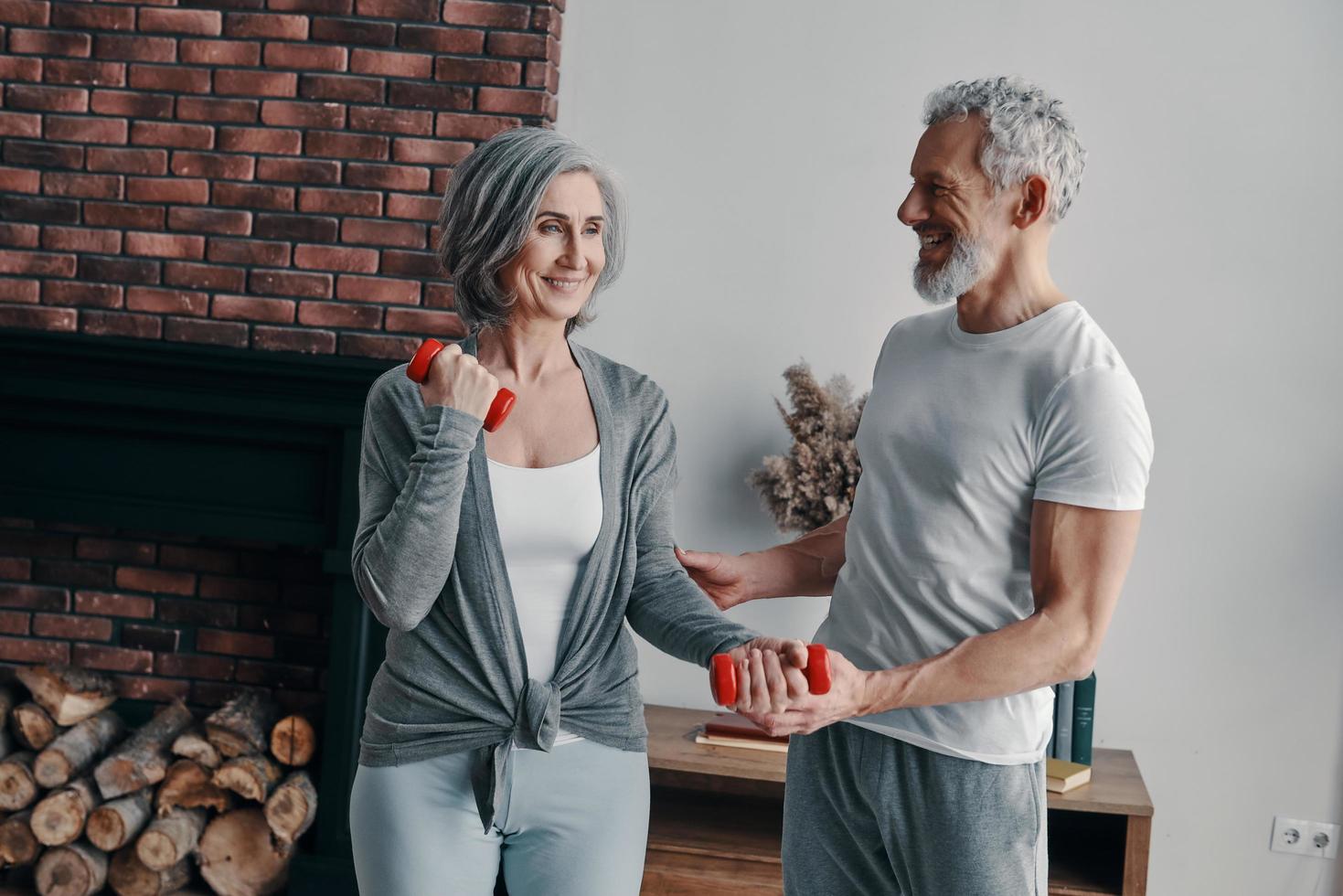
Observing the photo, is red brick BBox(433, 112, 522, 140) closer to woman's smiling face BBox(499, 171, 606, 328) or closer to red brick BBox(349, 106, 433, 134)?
red brick BBox(349, 106, 433, 134)

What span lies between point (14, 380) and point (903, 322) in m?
2.29

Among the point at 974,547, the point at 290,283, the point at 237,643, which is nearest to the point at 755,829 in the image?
the point at 237,643

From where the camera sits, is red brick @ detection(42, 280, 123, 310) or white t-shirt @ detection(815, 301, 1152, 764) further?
red brick @ detection(42, 280, 123, 310)

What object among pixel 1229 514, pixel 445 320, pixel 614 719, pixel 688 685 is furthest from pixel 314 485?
pixel 1229 514

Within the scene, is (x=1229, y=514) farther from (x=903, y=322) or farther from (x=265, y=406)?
(x=265, y=406)

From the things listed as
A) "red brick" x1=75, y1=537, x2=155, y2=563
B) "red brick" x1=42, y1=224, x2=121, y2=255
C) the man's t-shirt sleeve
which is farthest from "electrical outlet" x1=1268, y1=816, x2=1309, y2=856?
"red brick" x1=42, y1=224, x2=121, y2=255

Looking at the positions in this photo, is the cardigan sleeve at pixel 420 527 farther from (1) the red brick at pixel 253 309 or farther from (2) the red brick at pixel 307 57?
(2) the red brick at pixel 307 57

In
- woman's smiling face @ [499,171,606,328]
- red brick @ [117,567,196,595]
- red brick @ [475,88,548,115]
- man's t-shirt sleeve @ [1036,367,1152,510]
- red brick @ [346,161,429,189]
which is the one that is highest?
red brick @ [475,88,548,115]

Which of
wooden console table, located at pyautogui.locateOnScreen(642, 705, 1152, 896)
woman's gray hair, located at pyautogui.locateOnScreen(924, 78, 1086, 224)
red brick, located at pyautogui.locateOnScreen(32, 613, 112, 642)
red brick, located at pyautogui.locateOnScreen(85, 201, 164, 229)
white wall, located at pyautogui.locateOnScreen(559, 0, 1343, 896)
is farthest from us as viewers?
red brick, located at pyautogui.locateOnScreen(32, 613, 112, 642)

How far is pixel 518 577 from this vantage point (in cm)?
146

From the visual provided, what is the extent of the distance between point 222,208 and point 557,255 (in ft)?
5.83

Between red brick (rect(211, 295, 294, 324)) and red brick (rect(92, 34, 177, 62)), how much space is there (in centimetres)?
62

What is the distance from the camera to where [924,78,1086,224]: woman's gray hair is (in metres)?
1.48

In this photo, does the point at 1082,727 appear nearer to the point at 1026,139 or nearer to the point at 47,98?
the point at 1026,139
